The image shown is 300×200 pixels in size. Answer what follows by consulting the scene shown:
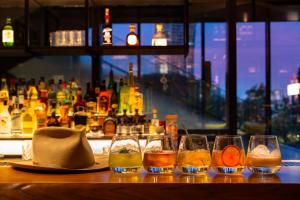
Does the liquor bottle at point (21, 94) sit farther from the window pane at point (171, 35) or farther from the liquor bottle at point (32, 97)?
the window pane at point (171, 35)

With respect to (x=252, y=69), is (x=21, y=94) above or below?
below

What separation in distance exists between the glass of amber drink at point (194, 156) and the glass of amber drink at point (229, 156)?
1.3 inches

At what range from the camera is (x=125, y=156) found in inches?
53.2

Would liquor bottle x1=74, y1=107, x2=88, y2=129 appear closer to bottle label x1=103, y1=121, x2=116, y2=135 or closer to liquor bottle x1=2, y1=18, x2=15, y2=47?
bottle label x1=103, y1=121, x2=116, y2=135

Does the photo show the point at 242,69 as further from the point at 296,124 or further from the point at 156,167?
the point at 156,167

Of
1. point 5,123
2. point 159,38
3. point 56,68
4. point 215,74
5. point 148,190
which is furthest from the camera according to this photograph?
point 215,74

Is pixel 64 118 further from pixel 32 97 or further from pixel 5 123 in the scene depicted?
pixel 5 123

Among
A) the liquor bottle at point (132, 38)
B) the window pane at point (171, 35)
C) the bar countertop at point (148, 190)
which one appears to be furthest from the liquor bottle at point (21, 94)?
the bar countertop at point (148, 190)

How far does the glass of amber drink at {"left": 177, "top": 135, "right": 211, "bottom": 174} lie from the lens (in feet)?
4.34

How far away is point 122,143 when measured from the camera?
136cm

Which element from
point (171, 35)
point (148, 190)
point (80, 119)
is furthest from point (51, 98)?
point (148, 190)

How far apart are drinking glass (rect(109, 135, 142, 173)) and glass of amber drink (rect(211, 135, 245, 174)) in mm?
223

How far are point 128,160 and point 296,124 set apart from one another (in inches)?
260

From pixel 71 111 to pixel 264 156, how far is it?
290 cm
